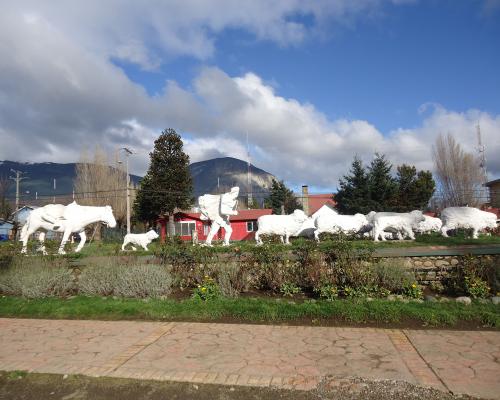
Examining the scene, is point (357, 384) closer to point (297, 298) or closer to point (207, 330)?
point (207, 330)

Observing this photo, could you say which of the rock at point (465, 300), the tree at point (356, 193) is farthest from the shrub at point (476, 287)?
the tree at point (356, 193)

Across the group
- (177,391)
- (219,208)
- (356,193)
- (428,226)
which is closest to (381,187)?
(356,193)

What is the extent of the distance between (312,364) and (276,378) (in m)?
0.62

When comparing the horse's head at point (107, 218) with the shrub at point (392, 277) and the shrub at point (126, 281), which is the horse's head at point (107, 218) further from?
the shrub at point (392, 277)

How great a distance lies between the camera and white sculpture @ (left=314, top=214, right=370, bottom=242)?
13.2 m

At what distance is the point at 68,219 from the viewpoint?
12.0 meters

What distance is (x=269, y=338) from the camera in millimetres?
5570

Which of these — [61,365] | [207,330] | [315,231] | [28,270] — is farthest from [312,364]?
[315,231]

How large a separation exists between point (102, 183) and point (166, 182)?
803cm

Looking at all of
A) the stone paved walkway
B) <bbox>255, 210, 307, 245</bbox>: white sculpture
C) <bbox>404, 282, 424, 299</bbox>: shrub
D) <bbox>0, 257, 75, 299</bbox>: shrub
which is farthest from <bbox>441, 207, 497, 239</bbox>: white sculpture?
<bbox>0, 257, 75, 299</bbox>: shrub

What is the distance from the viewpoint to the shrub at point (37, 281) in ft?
29.1

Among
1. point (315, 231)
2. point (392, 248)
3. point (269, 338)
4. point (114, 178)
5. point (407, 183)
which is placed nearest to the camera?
point (269, 338)

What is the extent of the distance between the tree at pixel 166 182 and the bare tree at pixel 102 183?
8.45 feet

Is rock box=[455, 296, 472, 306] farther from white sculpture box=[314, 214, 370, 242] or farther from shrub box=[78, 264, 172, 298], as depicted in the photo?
shrub box=[78, 264, 172, 298]
